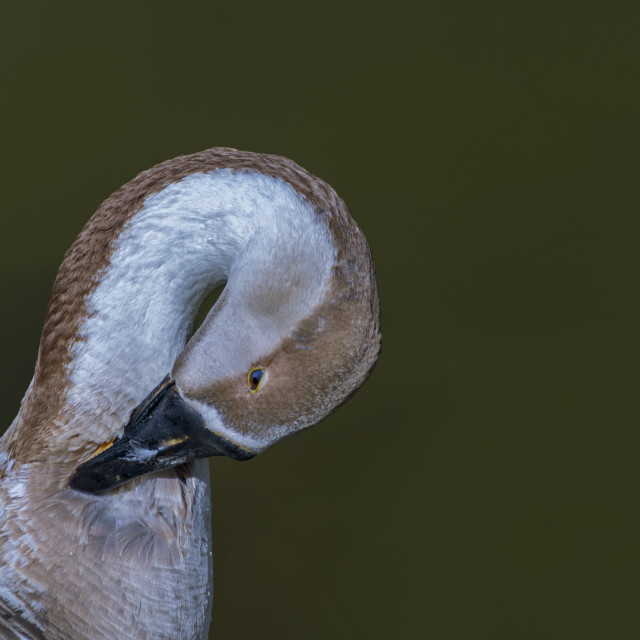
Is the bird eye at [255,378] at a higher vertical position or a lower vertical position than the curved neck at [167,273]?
lower

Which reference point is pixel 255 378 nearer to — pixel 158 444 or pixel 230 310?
pixel 230 310

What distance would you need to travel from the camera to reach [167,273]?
1584 millimetres

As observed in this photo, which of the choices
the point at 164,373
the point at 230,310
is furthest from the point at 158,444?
the point at 230,310

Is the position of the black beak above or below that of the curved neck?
below

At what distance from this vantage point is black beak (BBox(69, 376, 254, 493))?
5.10 feet

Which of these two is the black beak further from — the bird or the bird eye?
the bird eye

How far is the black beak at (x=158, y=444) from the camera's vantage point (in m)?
1.56

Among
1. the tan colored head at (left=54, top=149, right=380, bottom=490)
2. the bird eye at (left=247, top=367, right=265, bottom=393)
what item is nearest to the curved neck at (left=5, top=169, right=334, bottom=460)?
the tan colored head at (left=54, top=149, right=380, bottom=490)

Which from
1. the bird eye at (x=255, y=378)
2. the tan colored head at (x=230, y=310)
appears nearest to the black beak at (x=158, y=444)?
the tan colored head at (x=230, y=310)

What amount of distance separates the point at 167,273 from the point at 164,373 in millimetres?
197

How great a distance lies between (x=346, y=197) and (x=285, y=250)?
2.52 m

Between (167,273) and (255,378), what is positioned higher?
(167,273)

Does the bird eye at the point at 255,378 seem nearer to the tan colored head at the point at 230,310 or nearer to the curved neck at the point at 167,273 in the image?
the tan colored head at the point at 230,310

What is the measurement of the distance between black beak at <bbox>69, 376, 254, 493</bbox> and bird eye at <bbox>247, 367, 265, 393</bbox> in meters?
0.11
